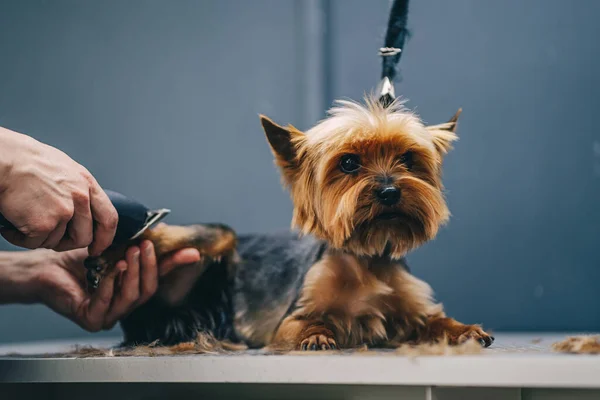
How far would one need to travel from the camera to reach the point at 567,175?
81.4 inches

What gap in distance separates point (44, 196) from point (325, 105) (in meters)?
1.27

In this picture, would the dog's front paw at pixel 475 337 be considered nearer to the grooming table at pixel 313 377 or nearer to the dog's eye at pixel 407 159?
the grooming table at pixel 313 377

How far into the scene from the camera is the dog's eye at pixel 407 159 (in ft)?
4.05

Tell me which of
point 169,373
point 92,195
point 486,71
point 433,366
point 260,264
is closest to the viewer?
point 433,366

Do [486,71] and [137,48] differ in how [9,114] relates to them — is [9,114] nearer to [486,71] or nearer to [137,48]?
[137,48]

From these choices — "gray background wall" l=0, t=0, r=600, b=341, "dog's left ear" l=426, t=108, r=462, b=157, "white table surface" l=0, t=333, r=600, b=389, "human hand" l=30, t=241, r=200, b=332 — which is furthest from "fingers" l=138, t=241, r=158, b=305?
"gray background wall" l=0, t=0, r=600, b=341

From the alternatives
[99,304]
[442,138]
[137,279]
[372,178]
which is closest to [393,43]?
[442,138]

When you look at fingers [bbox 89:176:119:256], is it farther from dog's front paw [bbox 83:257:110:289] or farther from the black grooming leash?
the black grooming leash

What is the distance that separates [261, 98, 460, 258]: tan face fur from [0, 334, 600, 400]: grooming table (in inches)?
12.3

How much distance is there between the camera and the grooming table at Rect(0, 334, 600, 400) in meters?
0.83

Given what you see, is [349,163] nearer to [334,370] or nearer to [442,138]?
[442,138]

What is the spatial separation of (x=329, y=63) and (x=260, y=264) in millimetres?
881

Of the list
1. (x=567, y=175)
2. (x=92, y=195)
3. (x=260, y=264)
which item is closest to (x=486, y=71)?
Result: (x=567, y=175)

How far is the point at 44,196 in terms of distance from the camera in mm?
1043
